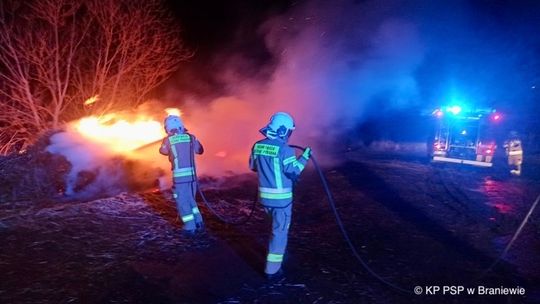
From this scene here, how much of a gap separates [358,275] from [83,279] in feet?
10.7

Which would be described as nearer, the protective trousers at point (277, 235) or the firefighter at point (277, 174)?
the firefighter at point (277, 174)

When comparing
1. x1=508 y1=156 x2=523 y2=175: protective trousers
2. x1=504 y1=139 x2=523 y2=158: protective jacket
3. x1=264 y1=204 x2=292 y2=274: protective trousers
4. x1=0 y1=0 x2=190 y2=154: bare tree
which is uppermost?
x1=0 y1=0 x2=190 y2=154: bare tree

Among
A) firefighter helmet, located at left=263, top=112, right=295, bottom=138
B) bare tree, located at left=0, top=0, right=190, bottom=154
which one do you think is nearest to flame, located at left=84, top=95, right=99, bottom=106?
bare tree, located at left=0, top=0, right=190, bottom=154

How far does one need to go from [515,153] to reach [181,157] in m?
10.2

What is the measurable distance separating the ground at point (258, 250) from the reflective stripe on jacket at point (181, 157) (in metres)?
0.90

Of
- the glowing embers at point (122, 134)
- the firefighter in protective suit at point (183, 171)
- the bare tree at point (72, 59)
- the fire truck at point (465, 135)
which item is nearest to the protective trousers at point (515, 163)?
the fire truck at point (465, 135)

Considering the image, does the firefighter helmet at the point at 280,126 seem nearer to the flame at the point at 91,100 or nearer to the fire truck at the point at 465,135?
the fire truck at the point at 465,135

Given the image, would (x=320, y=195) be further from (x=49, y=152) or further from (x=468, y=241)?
(x=49, y=152)

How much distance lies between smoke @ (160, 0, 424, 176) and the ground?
4.45 meters

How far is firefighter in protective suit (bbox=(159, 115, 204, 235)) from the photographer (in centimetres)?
605

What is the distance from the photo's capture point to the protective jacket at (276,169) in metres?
4.45

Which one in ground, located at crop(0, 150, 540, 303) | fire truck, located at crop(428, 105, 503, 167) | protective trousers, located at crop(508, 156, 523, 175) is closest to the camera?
ground, located at crop(0, 150, 540, 303)

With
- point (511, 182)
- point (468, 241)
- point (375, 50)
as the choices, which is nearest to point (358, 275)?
point (468, 241)

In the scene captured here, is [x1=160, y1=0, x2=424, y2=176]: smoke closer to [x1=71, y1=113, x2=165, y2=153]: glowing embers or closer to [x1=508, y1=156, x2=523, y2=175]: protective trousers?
[x1=71, y1=113, x2=165, y2=153]: glowing embers
